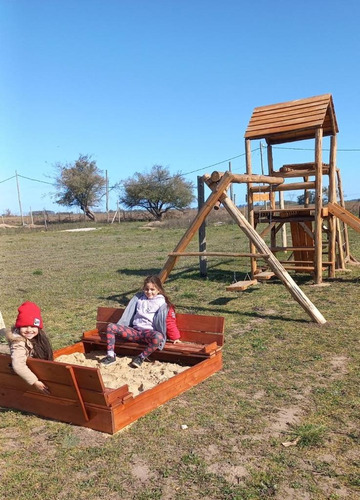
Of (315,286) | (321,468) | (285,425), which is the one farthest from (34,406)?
(315,286)

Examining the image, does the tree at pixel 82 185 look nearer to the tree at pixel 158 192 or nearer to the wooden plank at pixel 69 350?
the tree at pixel 158 192

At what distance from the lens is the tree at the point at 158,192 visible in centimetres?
5381

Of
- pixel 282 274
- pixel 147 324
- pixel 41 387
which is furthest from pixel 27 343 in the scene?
pixel 282 274

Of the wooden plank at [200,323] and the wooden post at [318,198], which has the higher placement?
the wooden post at [318,198]

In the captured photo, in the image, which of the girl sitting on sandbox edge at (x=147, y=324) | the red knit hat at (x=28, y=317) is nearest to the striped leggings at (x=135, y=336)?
the girl sitting on sandbox edge at (x=147, y=324)

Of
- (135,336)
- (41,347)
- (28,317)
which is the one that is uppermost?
(28,317)

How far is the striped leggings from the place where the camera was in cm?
521

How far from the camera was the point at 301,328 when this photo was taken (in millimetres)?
6707

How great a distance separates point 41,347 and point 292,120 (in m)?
7.75

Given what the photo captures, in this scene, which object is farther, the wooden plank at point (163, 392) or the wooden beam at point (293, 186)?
the wooden beam at point (293, 186)

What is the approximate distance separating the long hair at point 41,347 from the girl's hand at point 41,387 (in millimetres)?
322

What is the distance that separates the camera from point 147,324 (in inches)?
218

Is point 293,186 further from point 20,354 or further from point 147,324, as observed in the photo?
point 20,354

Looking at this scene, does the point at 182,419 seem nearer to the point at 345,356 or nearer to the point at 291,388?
the point at 291,388
